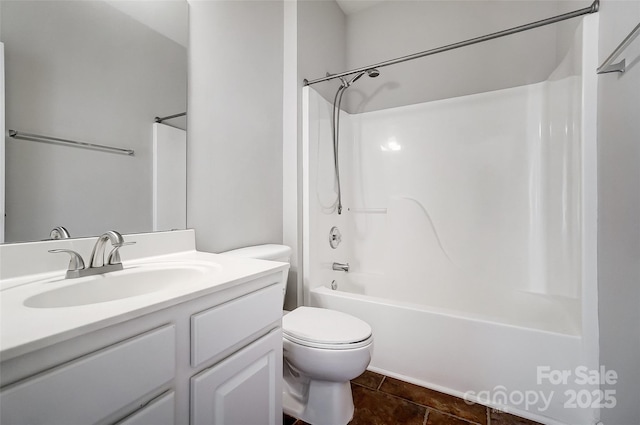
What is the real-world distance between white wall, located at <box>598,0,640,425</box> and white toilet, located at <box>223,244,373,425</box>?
911 millimetres

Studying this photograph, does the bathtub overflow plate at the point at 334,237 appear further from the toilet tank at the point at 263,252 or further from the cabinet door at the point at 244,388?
the cabinet door at the point at 244,388

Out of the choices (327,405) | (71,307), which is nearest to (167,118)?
(71,307)

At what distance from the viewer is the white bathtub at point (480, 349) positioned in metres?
1.21

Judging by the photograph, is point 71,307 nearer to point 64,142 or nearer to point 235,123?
point 64,142

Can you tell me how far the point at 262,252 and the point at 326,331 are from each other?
0.51m

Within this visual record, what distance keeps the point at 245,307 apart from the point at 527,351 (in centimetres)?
129

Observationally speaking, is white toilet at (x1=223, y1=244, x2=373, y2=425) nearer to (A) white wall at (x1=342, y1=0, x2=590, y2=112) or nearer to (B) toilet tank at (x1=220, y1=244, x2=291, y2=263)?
(B) toilet tank at (x1=220, y1=244, x2=291, y2=263)

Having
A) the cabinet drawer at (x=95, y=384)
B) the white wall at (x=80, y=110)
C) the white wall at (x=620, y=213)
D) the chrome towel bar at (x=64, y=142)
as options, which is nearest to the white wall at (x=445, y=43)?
the white wall at (x=620, y=213)

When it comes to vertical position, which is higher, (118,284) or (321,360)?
(118,284)

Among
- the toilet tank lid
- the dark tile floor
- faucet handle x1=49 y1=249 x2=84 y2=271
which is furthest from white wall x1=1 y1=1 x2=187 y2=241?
the dark tile floor

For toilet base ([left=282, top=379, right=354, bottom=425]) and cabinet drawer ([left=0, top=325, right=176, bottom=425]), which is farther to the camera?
toilet base ([left=282, top=379, right=354, bottom=425])

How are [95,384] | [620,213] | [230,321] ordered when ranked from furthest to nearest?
[620,213], [230,321], [95,384]

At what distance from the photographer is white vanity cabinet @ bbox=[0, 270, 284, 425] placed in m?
0.45

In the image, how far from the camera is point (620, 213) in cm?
101
